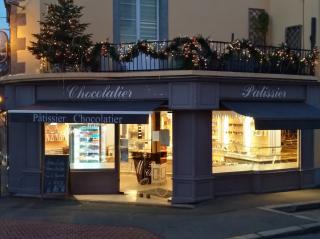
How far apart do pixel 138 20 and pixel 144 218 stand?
5902 mm

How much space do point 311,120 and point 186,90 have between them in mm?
3441

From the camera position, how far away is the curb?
395 inches

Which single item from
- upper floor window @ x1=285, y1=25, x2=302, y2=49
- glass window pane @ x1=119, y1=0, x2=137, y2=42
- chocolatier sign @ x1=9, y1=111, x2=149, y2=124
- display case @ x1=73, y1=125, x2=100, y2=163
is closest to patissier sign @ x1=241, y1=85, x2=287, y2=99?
upper floor window @ x1=285, y1=25, x2=302, y2=49

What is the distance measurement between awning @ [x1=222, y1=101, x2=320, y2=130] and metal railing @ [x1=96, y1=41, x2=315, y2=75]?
92cm

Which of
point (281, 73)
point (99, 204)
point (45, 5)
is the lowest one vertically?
point (99, 204)

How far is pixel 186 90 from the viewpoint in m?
12.8

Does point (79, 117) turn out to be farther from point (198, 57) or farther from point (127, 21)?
point (127, 21)

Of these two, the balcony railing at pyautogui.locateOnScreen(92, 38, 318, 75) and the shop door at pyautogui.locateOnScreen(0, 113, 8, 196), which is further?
the shop door at pyautogui.locateOnScreen(0, 113, 8, 196)

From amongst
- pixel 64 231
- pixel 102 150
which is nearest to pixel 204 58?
pixel 102 150

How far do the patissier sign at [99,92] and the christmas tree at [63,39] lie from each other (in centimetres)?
53

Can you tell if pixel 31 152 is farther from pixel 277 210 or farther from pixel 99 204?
pixel 277 210

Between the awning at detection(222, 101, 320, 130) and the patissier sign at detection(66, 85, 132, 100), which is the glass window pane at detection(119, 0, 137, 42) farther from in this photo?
the awning at detection(222, 101, 320, 130)

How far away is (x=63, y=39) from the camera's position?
1334 centimetres

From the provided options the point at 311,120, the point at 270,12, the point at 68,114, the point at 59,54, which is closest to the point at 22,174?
the point at 68,114
